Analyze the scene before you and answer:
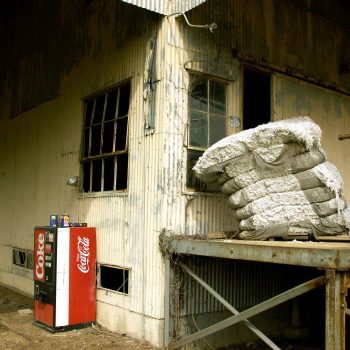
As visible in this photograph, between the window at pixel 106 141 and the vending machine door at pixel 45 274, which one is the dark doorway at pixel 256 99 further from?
the vending machine door at pixel 45 274

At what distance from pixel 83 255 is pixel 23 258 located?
13.4 feet

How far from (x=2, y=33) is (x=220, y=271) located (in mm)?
10231

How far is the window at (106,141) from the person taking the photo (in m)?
7.78

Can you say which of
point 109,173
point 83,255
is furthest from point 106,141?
point 83,255

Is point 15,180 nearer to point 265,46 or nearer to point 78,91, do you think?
point 78,91

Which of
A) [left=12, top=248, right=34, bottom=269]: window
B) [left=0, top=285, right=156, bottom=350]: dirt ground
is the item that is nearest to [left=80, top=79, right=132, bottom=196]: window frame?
[left=0, top=285, right=156, bottom=350]: dirt ground

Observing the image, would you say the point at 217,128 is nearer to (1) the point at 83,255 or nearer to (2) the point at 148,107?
(2) the point at 148,107

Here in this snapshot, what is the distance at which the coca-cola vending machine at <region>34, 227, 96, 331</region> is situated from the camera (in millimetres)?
7355

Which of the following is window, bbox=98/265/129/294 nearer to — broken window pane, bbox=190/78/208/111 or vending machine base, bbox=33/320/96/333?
vending machine base, bbox=33/320/96/333

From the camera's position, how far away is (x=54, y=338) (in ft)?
Result: 23.5

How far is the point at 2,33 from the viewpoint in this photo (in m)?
13.5

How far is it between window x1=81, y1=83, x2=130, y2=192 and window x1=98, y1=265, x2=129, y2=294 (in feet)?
4.38

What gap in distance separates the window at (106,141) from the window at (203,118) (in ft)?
3.85

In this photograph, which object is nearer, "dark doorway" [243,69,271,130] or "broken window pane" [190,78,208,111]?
"broken window pane" [190,78,208,111]
